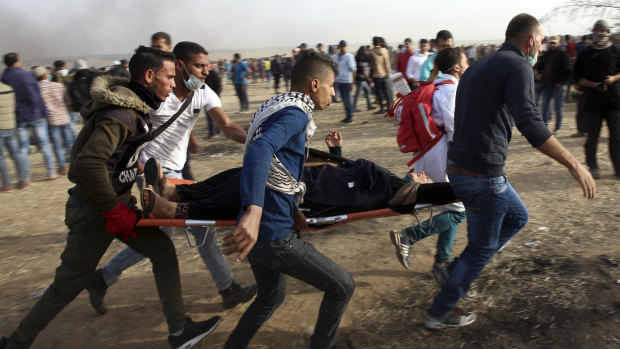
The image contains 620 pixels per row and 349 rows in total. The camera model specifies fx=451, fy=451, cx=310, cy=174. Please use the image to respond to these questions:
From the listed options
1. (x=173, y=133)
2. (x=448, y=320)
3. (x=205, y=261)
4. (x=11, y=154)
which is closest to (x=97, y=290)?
(x=205, y=261)

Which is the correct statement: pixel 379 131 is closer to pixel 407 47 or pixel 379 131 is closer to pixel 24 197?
pixel 407 47

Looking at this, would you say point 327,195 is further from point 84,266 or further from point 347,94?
point 347,94

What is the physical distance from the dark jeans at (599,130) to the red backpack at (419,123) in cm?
387

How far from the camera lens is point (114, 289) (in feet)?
14.0

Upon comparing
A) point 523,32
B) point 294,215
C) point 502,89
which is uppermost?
point 523,32

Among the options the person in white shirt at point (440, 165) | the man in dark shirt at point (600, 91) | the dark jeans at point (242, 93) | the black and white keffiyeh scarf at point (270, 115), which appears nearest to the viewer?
the black and white keffiyeh scarf at point (270, 115)

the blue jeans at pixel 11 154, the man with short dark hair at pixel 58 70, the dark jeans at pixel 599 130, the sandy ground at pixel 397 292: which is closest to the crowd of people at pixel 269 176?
the sandy ground at pixel 397 292

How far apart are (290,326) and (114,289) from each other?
1.89m

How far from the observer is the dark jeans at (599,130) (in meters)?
6.14

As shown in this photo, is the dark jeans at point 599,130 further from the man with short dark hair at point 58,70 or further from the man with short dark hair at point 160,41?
the man with short dark hair at point 58,70

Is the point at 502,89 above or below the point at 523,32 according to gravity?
below

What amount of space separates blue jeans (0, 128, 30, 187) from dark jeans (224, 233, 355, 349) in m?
6.81

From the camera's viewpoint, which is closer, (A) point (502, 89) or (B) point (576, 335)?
(A) point (502, 89)

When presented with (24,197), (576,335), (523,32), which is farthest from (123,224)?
(24,197)
